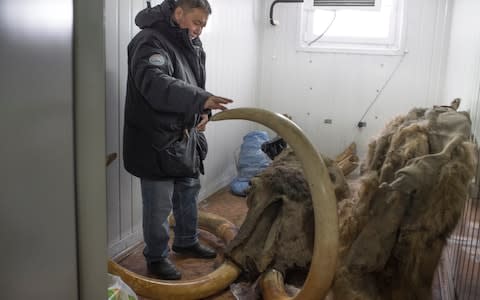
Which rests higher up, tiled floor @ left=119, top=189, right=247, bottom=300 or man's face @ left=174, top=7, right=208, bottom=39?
man's face @ left=174, top=7, right=208, bottom=39

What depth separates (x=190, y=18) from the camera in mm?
2184

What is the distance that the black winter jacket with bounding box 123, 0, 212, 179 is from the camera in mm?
2012

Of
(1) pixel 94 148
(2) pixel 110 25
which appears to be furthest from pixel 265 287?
(1) pixel 94 148

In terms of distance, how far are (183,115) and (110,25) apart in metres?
0.58

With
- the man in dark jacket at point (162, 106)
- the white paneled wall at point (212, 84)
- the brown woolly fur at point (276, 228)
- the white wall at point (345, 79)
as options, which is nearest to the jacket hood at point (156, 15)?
the man in dark jacket at point (162, 106)

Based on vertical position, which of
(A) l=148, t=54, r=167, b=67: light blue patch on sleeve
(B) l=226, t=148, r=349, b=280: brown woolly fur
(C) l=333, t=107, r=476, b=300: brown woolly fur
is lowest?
(B) l=226, t=148, r=349, b=280: brown woolly fur

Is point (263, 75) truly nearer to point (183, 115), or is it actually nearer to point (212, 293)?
point (183, 115)

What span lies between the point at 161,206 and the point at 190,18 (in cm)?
89

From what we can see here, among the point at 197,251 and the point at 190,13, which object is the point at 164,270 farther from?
the point at 190,13

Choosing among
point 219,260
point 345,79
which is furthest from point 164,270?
point 345,79

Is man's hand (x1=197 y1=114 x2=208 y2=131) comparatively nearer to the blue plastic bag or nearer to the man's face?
the man's face

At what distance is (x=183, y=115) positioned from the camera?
2154 millimetres

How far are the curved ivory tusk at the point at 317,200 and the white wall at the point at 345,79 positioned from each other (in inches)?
113

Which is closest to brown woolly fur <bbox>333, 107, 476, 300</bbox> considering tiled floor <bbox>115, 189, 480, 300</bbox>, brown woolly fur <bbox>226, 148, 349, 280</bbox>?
tiled floor <bbox>115, 189, 480, 300</bbox>
